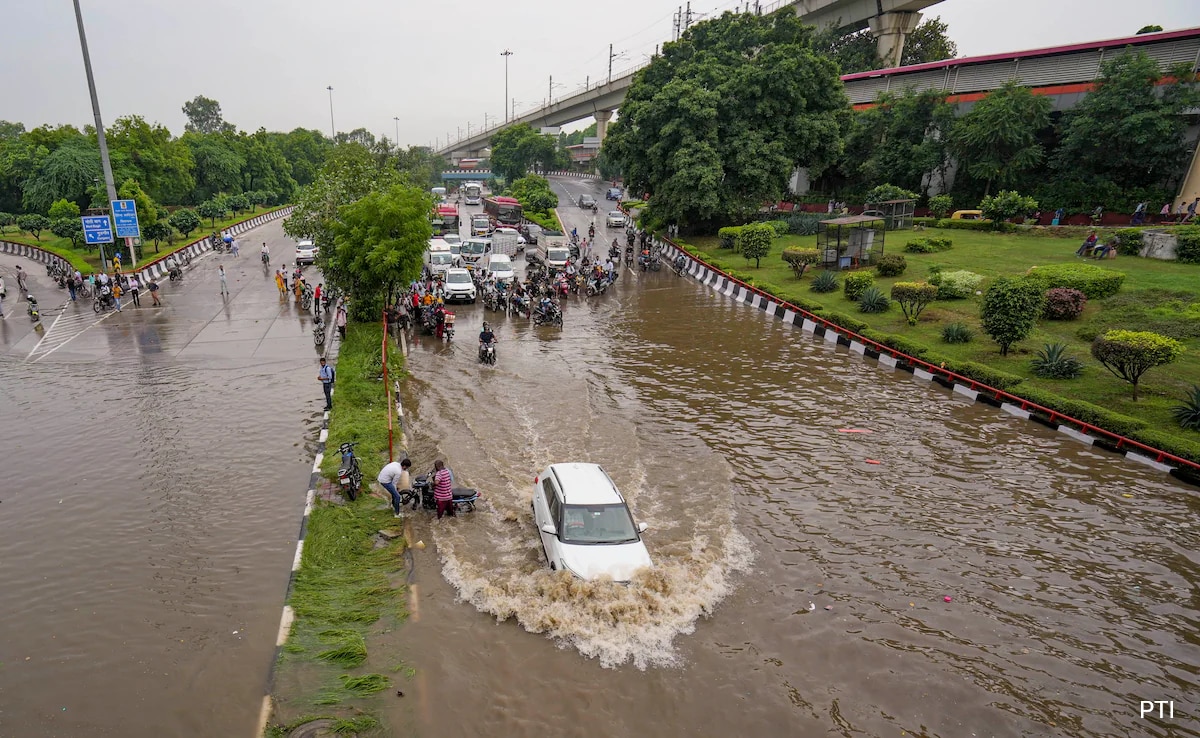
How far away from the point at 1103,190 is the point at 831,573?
38.0 meters

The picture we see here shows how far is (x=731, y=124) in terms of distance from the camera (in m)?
39.2

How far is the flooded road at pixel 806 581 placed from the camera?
23.8 ft

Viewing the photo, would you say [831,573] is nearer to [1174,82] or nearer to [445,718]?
[445,718]

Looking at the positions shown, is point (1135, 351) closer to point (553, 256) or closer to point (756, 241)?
point (756, 241)

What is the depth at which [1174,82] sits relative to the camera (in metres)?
33.3

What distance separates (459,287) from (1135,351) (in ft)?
73.9

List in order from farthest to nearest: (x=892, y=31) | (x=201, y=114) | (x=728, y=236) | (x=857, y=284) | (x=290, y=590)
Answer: (x=201, y=114)
(x=892, y=31)
(x=728, y=236)
(x=857, y=284)
(x=290, y=590)

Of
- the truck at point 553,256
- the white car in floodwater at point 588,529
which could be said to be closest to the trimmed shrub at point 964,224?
the truck at point 553,256

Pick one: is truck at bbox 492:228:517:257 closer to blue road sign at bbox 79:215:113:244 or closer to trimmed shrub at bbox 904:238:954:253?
blue road sign at bbox 79:215:113:244

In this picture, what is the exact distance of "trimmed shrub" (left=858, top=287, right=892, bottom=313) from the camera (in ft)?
81.0

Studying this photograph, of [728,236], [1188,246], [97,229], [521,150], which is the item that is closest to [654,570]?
[1188,246]

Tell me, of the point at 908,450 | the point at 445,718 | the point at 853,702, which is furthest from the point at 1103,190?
the point at 445,718

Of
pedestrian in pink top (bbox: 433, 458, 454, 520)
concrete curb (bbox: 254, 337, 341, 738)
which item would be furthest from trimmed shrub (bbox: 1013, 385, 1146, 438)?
concrete curb (bbox: 254, 337, 341, 738)

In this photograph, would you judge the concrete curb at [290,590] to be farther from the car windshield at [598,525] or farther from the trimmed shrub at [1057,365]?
the trimmed shrub at [1057,365]
